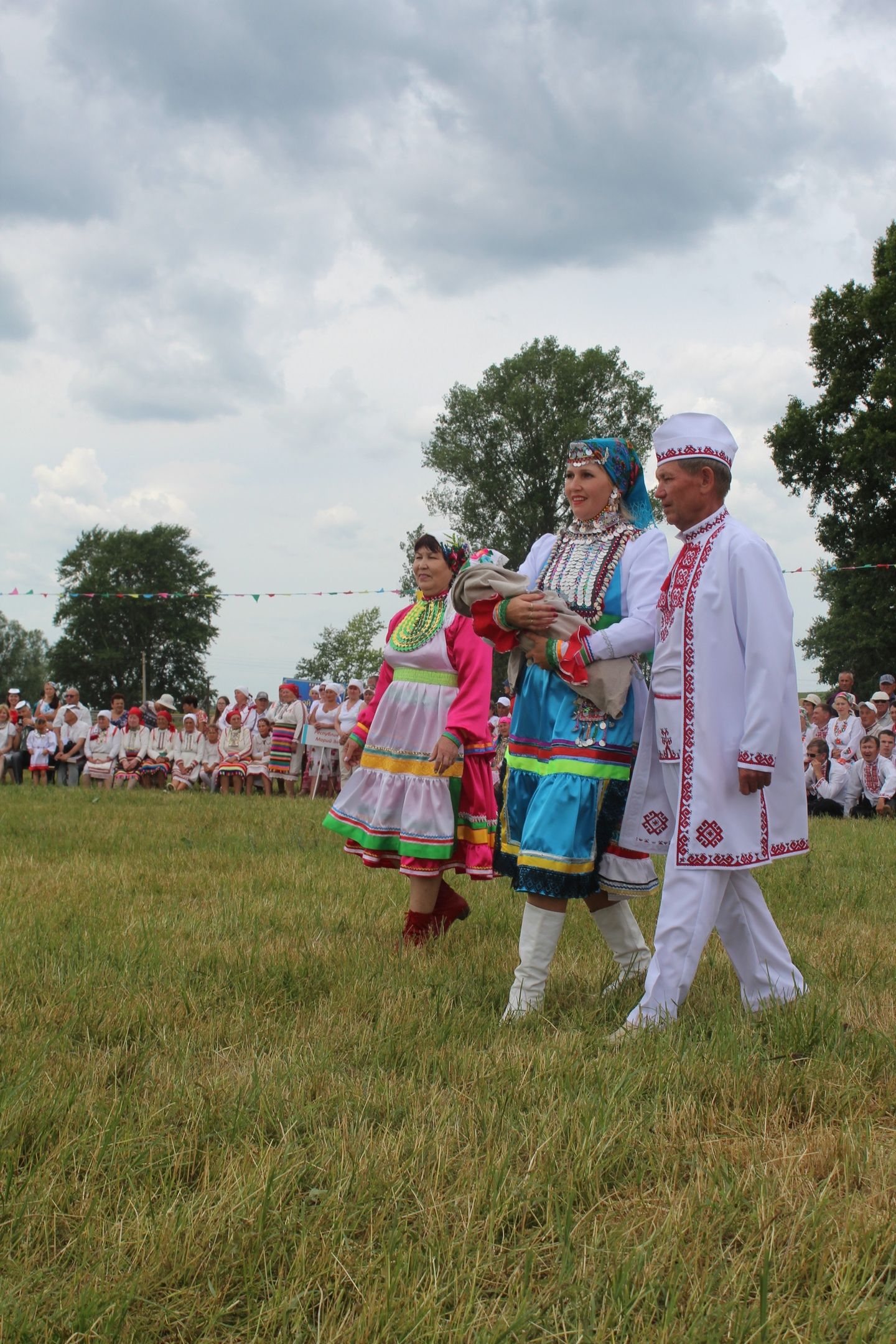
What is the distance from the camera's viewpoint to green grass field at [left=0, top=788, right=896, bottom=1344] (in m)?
1.93

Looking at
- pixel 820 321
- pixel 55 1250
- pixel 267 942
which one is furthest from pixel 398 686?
pixel 820 321

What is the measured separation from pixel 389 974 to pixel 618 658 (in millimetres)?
1506

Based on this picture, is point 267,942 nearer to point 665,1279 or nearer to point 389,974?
point 389,974

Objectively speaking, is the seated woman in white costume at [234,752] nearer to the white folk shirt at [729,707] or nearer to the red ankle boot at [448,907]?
the red ankle boot at [448,907]

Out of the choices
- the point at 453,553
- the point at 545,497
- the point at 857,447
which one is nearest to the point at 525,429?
the point at 545,497

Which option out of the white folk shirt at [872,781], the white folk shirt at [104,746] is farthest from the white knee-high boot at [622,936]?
the white folk shirt at [104,746]

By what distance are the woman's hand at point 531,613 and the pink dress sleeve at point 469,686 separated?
1.17m

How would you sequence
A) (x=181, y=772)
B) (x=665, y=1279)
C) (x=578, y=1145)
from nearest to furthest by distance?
(x=665, y=1279) < (x=578, y=1145) < (x=181, y=772)

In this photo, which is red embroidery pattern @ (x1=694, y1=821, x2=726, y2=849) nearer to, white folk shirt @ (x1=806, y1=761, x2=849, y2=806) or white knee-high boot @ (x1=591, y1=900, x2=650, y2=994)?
white knee-high boot @ (x1=591, y1=900, x2=650, y2=994)

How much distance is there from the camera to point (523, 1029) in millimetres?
3625

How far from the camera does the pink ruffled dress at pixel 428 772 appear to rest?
5273mm

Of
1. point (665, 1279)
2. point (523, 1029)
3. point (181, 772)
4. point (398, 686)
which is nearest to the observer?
point (665, 1279)

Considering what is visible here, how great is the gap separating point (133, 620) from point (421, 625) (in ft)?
194

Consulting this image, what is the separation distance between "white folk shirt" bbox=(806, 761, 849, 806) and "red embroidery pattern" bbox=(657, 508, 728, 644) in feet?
38.3
